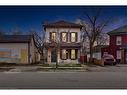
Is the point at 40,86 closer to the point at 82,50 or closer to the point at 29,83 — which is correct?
the point at 29,83

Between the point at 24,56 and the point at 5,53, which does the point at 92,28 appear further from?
the point at 5,53

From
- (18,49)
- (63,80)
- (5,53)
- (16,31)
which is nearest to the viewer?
(63,80)

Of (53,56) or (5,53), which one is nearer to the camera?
(5,53)

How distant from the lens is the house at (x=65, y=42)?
1326 cm

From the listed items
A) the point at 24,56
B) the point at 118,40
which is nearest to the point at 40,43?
the point at 24,56

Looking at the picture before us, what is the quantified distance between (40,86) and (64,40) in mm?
2104

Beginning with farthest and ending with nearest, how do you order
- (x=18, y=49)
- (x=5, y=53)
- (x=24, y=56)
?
(x=24, y=56) → (x=18, y=49) → (x=5, y=53)

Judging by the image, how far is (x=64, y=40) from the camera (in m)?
13.4

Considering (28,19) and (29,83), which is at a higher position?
(28,19)

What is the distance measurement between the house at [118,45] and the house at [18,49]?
2.58 meters

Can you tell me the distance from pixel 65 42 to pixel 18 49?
67.2 inches

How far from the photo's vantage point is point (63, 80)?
1281 cm
